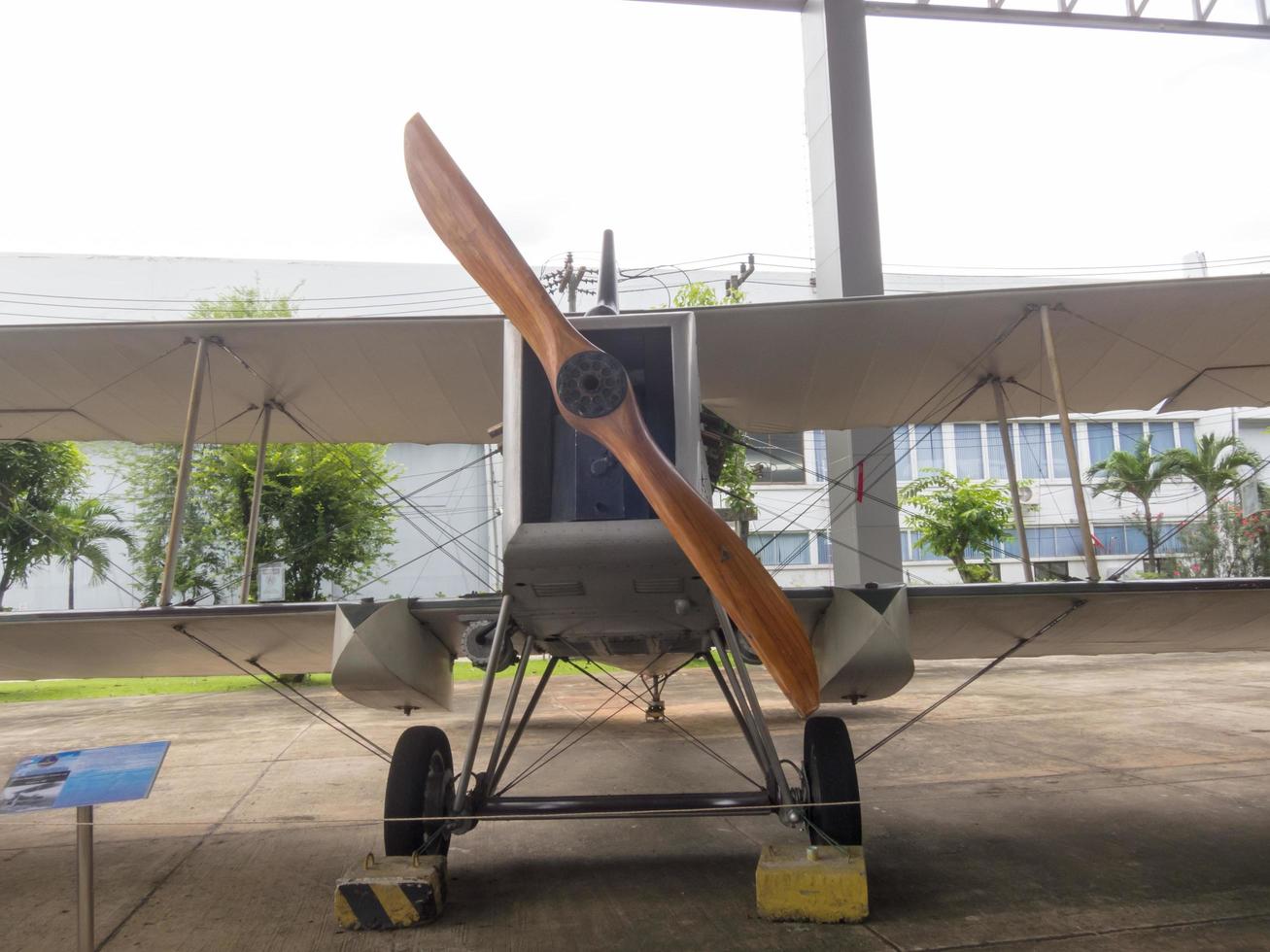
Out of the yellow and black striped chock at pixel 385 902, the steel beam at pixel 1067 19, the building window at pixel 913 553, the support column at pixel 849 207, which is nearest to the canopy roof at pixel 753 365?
the yellow and black striped chock at pixel 385 902

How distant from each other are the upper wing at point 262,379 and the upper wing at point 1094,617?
9.06ft

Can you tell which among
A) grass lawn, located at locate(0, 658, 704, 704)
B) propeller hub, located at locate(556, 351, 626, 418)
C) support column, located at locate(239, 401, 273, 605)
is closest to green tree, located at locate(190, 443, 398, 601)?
grass lawn, located at locate(0, 658, 704, 704)

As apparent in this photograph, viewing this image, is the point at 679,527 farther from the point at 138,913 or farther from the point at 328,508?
the point at 328,508

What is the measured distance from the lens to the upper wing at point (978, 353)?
16.5 feet

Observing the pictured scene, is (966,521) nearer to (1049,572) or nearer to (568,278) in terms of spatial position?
(568,278)

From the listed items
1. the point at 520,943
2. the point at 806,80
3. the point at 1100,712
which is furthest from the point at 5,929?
the point at 806,80

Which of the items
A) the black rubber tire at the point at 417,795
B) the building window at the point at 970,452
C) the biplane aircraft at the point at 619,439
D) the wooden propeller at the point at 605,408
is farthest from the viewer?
the building window at the point at 970,452

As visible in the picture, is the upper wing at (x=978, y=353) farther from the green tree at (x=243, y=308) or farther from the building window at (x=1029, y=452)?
the building window at (x=1029, y=452)

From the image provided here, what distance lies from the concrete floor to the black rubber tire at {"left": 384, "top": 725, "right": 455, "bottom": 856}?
0.29 m

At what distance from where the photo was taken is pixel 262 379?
5.60 metres

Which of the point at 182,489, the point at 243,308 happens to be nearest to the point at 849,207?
the point at 182,489

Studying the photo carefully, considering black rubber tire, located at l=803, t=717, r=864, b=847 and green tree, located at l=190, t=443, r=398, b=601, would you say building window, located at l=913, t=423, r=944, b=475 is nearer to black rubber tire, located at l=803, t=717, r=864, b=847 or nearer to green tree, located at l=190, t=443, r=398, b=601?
green tree, located at l=190, t=443, r=398, b=601

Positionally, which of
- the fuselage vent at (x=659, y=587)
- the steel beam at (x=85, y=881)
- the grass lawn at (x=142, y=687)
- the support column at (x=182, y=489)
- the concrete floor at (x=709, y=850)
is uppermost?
the support column at (x=182, y=489)

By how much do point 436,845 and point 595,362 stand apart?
1.94m
